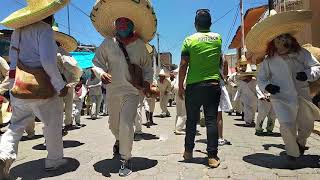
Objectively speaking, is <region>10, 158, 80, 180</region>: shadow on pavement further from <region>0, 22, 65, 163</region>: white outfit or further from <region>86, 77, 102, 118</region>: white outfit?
<region>86, 77, 102, 118</region>: white outfit

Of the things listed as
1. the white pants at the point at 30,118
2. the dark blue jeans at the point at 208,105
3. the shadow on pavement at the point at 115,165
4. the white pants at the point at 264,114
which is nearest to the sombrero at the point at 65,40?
the white pants at the point at 30,118

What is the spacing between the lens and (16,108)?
5.58 m

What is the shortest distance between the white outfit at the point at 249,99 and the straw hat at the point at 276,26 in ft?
17.4

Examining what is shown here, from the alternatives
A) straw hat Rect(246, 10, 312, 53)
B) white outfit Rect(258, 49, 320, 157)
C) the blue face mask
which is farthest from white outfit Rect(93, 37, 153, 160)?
white outfit Rect(258, 49, 320, 157)

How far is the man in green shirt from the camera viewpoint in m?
6.05

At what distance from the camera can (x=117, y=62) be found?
5863 millimetres

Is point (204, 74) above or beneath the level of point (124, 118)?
above

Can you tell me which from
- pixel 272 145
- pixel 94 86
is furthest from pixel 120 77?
pixel 94 86

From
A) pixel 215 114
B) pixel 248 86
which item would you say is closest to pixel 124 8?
pixel 215 114

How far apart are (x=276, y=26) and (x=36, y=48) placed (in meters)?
3.30

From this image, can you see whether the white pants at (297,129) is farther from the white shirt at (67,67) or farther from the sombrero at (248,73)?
the sombrero at (248,73)

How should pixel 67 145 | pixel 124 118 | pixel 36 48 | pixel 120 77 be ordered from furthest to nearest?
pixel 67 145 → pixel 120 77 → pixel 124 118 → pixel 36 48

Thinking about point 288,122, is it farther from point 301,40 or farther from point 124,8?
point 301,40

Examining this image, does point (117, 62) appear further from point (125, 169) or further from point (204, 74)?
point (125, 169)
